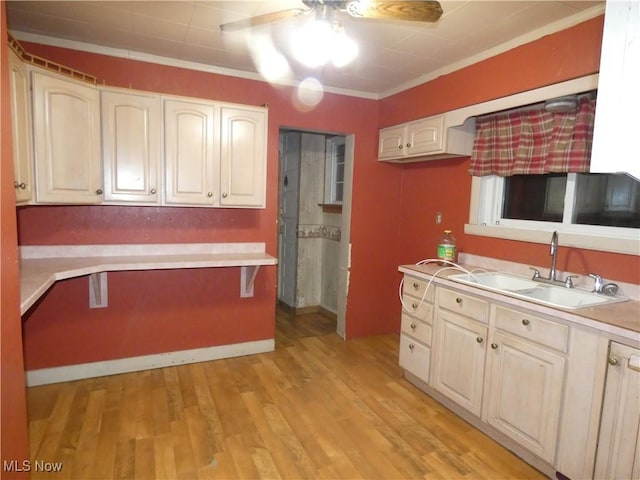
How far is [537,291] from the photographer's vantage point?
2250 millimetres

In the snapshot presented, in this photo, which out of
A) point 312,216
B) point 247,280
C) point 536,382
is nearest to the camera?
point 536,382

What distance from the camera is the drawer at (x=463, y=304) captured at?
7.09ft

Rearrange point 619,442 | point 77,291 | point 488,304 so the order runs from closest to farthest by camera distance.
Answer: point 619,442, point 488,304, point 77,291

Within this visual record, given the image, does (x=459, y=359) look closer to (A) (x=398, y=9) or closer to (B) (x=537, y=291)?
(B) (x=537, y=291)

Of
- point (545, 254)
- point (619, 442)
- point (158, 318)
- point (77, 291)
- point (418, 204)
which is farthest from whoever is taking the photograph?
point (418, 204)

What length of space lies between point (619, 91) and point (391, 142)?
2.73m

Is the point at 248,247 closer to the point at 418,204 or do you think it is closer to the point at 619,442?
the point at 418,204

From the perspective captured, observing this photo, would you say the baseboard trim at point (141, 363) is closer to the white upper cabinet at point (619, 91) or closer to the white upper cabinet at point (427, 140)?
the white upper cabinet at point (427, 140)

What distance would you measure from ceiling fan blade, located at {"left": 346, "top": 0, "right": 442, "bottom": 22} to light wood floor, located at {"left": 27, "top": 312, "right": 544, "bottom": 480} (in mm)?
2152

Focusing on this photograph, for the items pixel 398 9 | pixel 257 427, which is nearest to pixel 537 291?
pixel 398 9

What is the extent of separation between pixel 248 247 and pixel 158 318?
90cm

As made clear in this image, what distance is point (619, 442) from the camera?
156 cm

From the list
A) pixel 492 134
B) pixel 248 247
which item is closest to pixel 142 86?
pixel 248 247

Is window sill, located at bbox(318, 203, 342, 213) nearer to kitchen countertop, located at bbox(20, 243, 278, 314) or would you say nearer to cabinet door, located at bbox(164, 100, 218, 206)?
kitchen countertop, located at bbox(20, 243, 278, 314)
